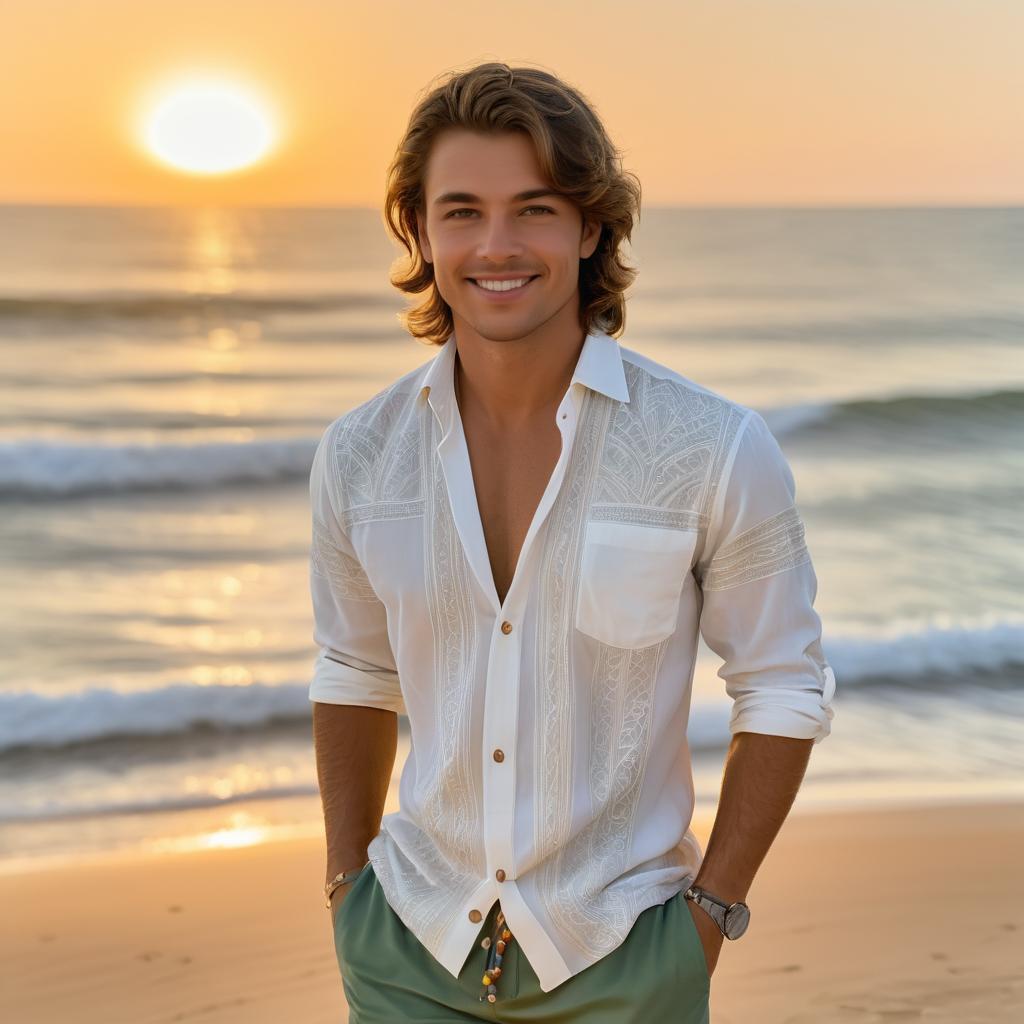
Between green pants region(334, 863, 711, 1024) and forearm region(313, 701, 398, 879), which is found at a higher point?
forearm region(313, 701, 398, 879)

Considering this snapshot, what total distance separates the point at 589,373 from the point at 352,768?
3.04 ft

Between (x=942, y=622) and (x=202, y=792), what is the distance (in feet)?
16.0

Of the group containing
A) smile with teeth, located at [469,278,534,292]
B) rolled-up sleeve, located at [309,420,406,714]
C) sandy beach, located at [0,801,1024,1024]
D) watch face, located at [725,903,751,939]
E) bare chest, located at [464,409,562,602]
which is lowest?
sandy beach, located at [0,801,1024,1024]

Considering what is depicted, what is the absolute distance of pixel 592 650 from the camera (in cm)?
227

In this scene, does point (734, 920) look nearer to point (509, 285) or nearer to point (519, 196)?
point (509, 285)

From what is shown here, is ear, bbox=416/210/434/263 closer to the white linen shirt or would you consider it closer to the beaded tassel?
the white linen shirt

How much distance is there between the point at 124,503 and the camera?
1296 cm

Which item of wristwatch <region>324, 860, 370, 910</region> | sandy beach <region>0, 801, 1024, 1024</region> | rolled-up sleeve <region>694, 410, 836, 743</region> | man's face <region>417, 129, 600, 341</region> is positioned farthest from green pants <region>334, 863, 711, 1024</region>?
Answer: sandy beach <region>0, 801, 1024, 1024</region>

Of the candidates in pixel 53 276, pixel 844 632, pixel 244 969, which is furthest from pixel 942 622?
pixel 53 276

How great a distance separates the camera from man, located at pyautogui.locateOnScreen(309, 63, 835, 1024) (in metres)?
2.25

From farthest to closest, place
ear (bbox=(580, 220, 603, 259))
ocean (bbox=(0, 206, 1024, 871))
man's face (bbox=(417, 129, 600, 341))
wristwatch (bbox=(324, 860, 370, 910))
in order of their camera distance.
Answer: ocean (bbox=(0, 206, 1024, 871)) < wristwatch (bbox=(324, 860, 370, 910)) < ear (bbox=(580, 220, 603, 259)) < man's face (bbox=(417, 129, 600, 341))

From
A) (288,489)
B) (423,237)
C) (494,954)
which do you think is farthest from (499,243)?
(288,489)

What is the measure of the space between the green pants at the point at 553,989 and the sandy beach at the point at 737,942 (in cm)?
211

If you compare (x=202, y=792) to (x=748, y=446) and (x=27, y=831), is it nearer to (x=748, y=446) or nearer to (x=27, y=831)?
(x=27, y=831)
